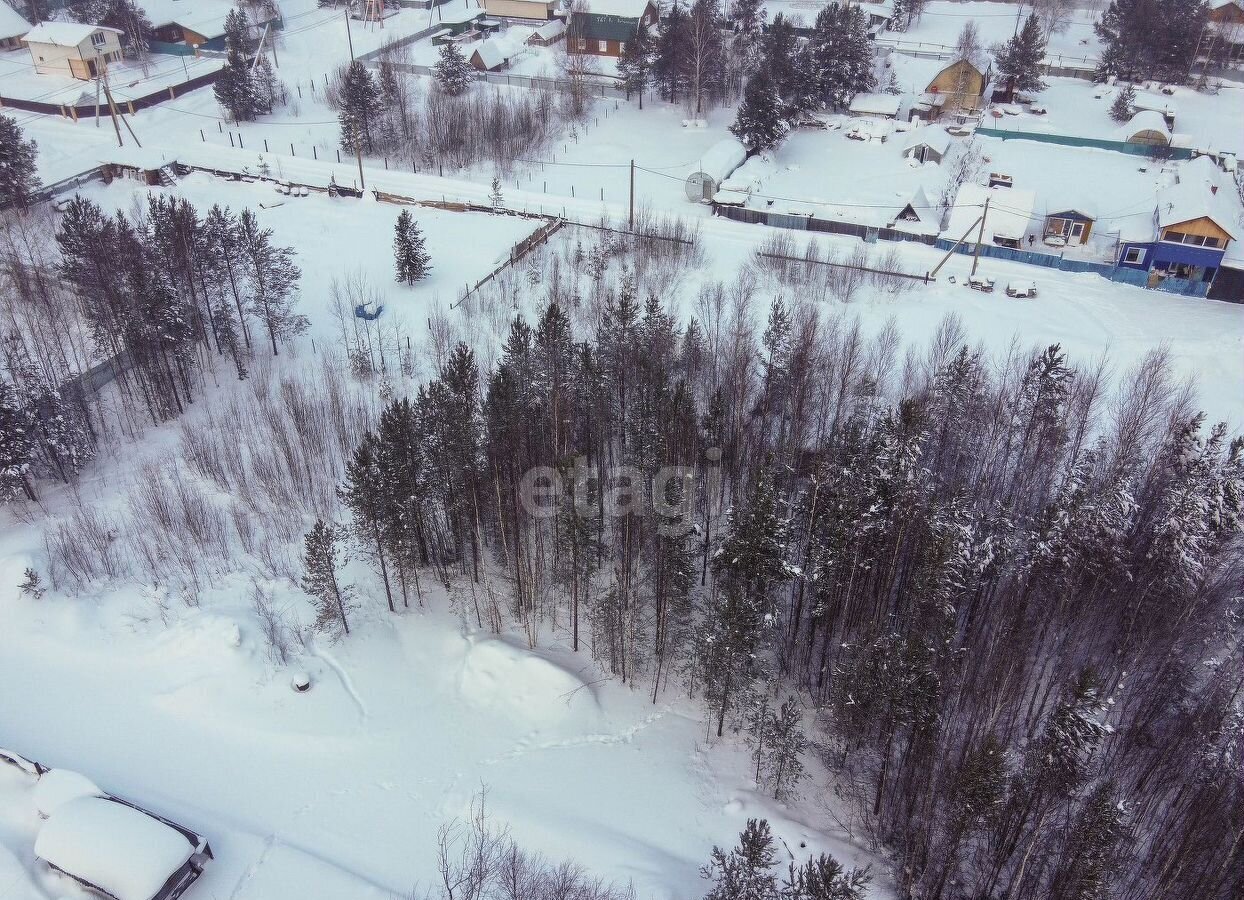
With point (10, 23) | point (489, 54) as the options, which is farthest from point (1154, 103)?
point (10, 23)

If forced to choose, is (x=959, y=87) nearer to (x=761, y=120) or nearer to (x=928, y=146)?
(x=928, y=146)

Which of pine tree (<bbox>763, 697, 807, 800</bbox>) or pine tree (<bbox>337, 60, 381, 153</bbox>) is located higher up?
pine tree (<bbox>337, 60, 381, 153</bbox>)

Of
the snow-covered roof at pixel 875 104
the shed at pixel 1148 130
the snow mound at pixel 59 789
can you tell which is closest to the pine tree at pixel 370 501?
the snow mound at pixel 59 789

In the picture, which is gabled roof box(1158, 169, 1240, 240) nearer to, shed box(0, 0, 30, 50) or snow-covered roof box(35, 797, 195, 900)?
snow-covered roof box(35, 797, 195, 900)

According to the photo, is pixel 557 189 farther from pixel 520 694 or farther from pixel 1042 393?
pixel 520 694

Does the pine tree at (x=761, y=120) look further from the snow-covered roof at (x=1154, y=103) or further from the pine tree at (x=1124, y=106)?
the snow-covered roof at (x=1154, y=103)

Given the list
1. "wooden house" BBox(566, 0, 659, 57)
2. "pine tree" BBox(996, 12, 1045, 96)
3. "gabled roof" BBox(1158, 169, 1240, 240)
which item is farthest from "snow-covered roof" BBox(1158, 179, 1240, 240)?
"wooden house" BBox(566, 0, 659, 57)

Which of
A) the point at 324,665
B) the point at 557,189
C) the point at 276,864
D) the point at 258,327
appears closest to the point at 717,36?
the point at 557,189
